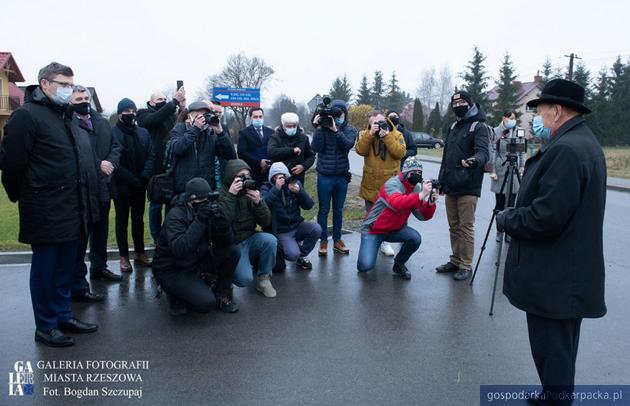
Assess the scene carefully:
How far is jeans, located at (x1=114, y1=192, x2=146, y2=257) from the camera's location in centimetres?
624

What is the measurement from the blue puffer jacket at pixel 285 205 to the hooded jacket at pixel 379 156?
1187mm

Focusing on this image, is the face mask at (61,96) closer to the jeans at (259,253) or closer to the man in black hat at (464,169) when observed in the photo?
the jeans at (259,253)

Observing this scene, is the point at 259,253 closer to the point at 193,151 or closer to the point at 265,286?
the point at 265,286

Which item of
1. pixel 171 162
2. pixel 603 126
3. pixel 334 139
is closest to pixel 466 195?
pixel 334 139

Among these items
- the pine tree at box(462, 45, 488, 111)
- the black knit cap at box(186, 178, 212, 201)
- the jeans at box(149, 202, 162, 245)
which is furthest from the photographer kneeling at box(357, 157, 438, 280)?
the pine tree at box(462, 45, 488, 111)

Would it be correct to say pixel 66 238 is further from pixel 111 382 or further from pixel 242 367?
pixel 242 367

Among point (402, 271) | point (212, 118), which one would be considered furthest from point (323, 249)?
point (212, 118)

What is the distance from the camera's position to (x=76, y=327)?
4.39 meters

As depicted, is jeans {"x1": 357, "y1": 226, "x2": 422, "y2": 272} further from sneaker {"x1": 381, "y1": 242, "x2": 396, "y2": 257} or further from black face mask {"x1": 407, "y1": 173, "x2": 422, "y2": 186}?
sneaker {"x1": 381, "y1": 242, "x2": 396, "y2": 257}

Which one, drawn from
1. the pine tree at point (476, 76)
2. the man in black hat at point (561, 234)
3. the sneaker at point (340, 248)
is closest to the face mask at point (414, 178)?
the sneaker at point (340, 248)

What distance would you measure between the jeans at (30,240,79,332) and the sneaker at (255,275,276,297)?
1.89 m

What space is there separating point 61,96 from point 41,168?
0.59m

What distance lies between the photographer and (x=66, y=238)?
4125mm

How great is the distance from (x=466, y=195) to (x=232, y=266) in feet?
9.32
